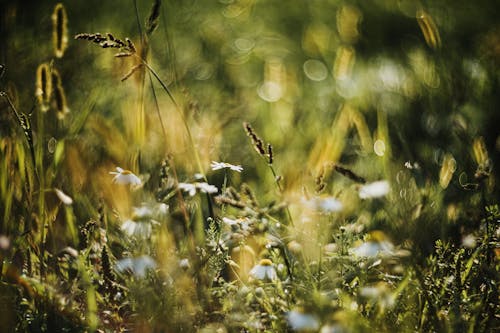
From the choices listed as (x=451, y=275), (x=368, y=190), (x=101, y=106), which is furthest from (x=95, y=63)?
(x=451, y=275)

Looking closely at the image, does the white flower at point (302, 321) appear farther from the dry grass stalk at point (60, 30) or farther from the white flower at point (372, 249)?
the dry grass stalk at point (60, 30)

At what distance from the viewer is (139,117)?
118cm

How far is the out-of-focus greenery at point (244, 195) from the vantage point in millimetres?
994

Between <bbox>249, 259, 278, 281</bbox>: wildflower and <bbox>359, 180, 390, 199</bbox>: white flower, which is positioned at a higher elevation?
<bbox>359, 180, 390, 199</bbox>: white flower

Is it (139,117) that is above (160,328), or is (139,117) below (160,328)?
above

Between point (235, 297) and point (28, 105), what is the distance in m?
1.02

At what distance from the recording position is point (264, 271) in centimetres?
110

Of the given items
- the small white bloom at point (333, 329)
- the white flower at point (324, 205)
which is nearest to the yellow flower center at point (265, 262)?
the white flower at point (324, 205)

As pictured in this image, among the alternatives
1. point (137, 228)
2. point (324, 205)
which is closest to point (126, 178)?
point (137, 228)

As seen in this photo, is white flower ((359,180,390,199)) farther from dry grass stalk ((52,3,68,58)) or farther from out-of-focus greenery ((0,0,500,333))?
dry grass stalk ((52,3,68,58))

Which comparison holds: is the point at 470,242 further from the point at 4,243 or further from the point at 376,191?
the point at 4,243

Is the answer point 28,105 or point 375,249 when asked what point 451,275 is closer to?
point 375,249

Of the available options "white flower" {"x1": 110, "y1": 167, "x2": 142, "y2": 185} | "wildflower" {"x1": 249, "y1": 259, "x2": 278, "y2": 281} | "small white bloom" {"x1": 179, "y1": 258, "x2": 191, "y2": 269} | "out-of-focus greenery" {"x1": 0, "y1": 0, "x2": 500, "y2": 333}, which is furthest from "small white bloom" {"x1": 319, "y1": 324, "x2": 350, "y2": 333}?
"white flower" {"x1": 110, "y1": 167, "x2": 142, "y2": 185}

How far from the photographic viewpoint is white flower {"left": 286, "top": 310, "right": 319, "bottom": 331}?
34.8 inches
